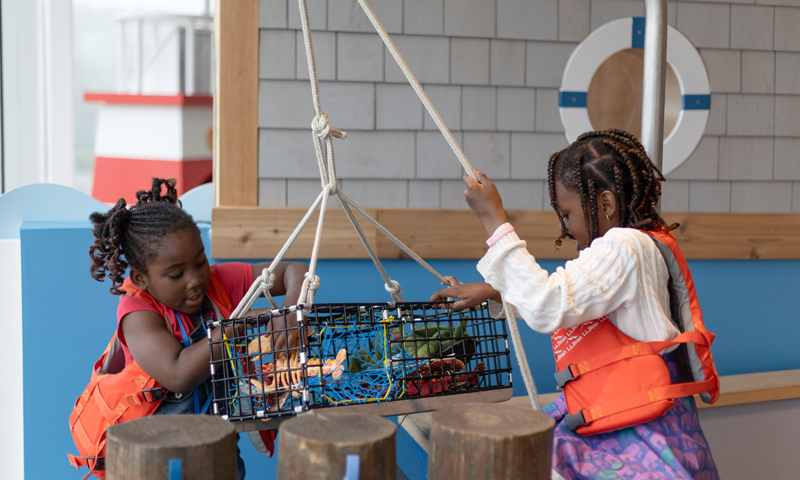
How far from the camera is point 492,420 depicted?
97cm

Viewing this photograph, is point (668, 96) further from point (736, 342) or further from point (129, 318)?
point (129, 318)

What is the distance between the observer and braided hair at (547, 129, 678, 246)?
152 centimetres

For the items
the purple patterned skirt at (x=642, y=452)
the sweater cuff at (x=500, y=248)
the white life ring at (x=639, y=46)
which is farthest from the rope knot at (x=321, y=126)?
the white life ring at (x=639, y=46)

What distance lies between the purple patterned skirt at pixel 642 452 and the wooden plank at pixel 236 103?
1.46 m

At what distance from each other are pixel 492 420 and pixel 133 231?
45.9 inches

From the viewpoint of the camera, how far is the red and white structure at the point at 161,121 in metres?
6.83

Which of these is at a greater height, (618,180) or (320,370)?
(618,180)

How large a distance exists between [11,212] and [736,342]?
304cm

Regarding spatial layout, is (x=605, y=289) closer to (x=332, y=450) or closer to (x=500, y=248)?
(x=500, y=248)

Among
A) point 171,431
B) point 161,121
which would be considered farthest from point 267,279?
point 161,121

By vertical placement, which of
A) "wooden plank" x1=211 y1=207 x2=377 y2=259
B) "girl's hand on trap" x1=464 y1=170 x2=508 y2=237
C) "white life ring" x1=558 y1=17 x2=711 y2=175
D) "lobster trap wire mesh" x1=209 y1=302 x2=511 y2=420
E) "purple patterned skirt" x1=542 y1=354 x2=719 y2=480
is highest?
"white life ring" x1=558 y1=17 x2=711 y2=175

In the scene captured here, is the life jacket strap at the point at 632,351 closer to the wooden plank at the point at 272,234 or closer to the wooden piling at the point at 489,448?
the wooden piling at the point at 489,448

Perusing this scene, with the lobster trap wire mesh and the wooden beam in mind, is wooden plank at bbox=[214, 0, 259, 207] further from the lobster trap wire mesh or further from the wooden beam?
the lobster trap wire mesh

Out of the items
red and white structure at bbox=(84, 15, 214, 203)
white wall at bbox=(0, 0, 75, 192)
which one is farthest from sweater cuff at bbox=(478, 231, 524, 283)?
red and white structure at bbox=(84, 15, 214, 203)
